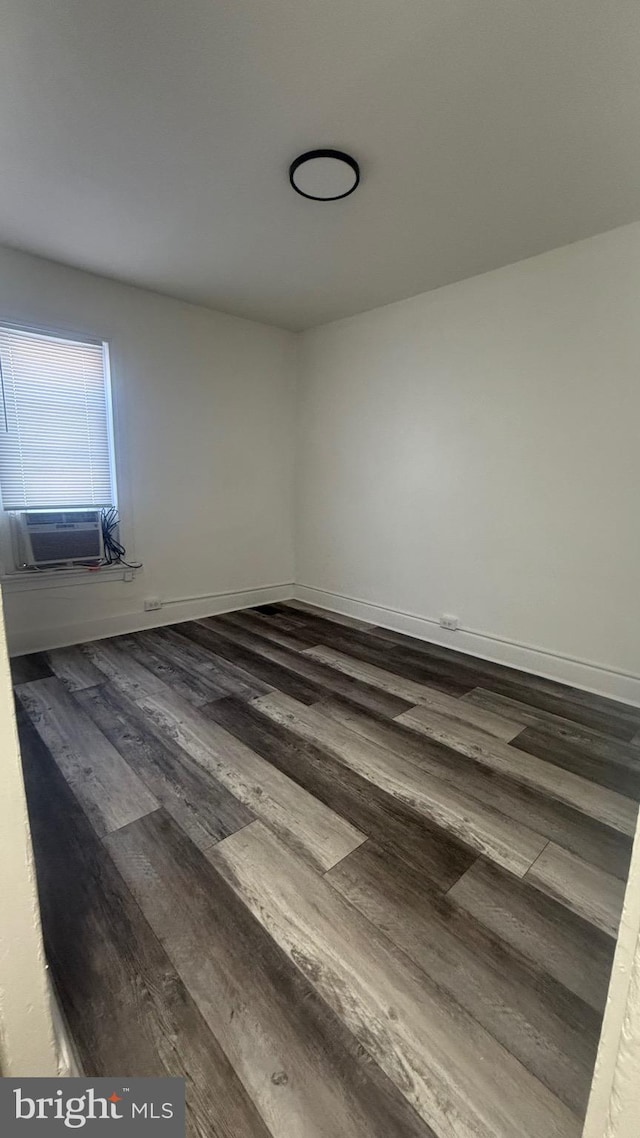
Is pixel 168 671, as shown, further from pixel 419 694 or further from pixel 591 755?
pixel 591 755

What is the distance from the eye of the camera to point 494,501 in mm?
3076

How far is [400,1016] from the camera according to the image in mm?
1043

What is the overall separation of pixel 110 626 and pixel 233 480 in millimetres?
1635

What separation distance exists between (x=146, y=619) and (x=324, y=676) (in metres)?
1.72

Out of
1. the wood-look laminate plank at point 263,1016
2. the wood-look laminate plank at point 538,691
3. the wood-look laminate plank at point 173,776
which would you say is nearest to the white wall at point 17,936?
the wood-look laminate plank at point 263,1016

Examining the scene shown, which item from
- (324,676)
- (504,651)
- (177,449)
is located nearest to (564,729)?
(504,651)

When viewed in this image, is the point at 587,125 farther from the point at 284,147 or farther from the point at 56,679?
the point at 56,679

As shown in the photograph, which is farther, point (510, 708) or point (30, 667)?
point (30, 667)

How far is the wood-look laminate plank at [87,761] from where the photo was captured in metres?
1.69

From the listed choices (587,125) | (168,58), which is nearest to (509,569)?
(587,125)

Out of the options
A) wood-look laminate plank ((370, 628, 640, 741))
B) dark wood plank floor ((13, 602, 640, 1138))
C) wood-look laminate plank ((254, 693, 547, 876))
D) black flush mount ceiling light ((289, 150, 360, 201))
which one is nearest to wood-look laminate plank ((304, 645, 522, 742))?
dark wood plank floor ((13, 602, 640, 1138))

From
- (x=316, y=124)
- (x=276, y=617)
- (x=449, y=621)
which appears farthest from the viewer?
(x=276, y=617)

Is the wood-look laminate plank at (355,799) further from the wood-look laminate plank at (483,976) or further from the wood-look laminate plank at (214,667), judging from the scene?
the wood-look laminate plank at (214,667)

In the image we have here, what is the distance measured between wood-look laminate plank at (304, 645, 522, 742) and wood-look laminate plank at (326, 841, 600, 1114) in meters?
1.06
